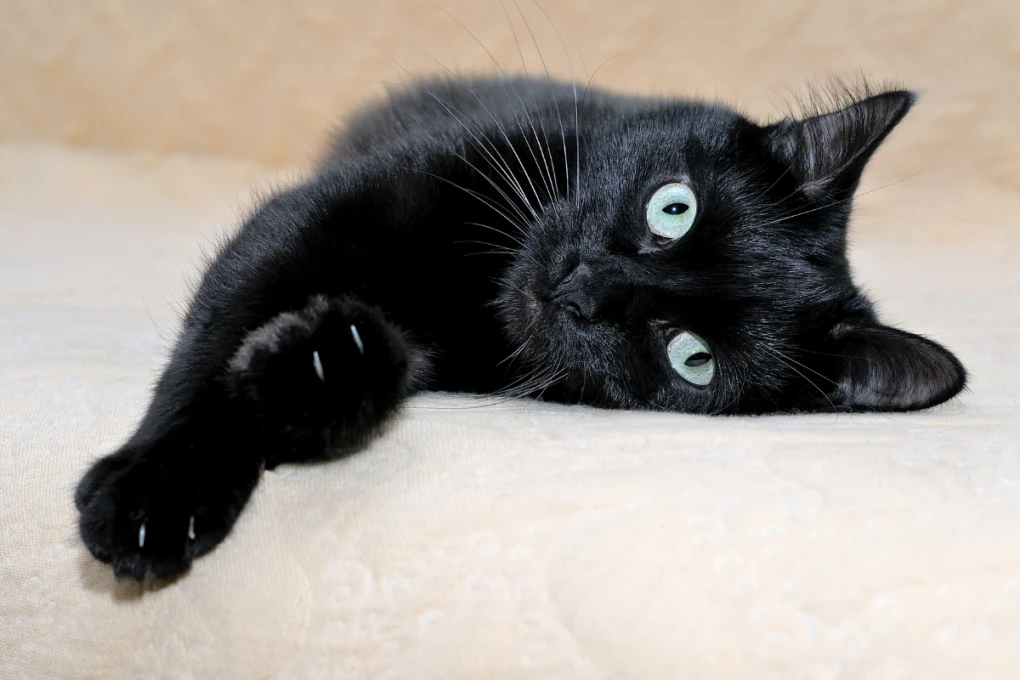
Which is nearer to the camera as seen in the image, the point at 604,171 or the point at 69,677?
the point at 69,677

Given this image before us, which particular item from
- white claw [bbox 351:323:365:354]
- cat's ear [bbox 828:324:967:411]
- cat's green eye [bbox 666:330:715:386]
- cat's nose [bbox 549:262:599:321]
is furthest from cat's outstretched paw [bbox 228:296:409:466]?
cat's ear [bbox 828:324:967:411]

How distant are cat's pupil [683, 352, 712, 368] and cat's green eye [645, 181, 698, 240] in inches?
5.9

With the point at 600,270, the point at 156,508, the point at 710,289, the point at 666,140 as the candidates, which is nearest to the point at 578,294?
the point at 600,270

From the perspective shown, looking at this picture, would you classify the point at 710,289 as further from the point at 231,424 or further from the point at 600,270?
the point at 231,424

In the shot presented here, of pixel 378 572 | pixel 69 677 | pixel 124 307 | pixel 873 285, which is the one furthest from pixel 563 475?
pixel 873 285

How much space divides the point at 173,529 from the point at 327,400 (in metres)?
0.17

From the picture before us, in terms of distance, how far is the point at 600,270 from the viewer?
105 centimetres

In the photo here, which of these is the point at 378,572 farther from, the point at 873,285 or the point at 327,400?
the point at 873,285

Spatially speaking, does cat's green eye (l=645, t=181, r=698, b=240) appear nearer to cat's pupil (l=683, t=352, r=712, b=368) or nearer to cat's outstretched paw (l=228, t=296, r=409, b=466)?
cat's pupil (l=683, t=352, r=712, b=368)

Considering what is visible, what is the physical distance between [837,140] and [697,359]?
38 cm

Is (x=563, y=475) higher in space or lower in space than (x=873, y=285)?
lower

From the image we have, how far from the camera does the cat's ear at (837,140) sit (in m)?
1.11

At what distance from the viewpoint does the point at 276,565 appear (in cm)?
75

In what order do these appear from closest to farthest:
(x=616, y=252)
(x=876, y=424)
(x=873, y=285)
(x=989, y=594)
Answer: (x=989, y=594) < (x=876, y=424) < (x=616, y=252) < (x=873, y=285)
